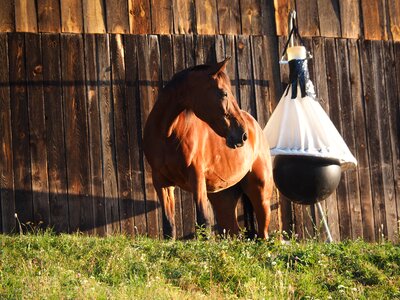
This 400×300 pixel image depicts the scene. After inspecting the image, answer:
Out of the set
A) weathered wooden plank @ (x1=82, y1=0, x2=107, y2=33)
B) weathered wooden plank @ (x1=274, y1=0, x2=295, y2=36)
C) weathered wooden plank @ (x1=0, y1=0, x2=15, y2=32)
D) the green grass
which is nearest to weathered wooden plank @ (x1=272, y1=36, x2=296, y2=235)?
weathered wooden plank @ (x1=274, y1=0, x2=295, y2=36)

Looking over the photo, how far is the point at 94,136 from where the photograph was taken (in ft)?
31.2

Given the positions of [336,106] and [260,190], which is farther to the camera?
[336,106]

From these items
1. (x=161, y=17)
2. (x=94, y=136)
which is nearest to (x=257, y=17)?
(x=161, y=17)

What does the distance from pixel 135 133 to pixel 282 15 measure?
8.01 ft

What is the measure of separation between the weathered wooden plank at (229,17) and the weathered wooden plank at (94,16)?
1.42 metres

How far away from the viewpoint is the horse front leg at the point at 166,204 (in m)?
8.21

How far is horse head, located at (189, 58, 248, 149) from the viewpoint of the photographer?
7934 millimetres

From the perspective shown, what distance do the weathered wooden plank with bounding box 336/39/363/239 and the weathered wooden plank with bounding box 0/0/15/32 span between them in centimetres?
406

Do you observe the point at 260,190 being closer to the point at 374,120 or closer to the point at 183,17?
the point at 183,17

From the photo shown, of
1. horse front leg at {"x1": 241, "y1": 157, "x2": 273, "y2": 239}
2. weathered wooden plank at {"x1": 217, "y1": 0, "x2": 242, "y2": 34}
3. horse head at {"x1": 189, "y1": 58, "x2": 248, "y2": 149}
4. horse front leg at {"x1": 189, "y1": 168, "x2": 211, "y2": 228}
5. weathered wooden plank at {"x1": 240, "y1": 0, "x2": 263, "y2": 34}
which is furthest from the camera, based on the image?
weathered wooden plank at {"x1": 240, "y1": 0, "x2": 263, "y2": 34}

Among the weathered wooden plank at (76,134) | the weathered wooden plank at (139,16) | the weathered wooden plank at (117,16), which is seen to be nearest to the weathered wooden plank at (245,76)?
the weathered wooden plank at (139,16)

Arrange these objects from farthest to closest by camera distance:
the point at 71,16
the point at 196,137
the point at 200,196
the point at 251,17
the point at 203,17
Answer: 1. the point at 251,17
2. the point at 203,17
3. the point at 71,16
4. the point at 196,137
5. the point at 200,196

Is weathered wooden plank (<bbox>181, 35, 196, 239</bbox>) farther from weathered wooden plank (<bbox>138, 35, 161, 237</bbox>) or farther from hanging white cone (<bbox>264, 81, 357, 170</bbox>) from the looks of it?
hanging white cone (<bbox>264, 81, 357, 170</bbox>)

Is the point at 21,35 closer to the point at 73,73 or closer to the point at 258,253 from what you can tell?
the point at 73,73
